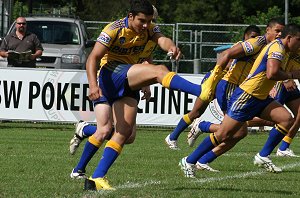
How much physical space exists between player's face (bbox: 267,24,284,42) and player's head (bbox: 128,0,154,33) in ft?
8.83

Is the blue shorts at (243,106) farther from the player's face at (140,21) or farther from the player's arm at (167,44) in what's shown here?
the player's face at (140,21)

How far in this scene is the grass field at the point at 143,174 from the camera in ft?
31.1

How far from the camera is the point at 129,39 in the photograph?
9.54m

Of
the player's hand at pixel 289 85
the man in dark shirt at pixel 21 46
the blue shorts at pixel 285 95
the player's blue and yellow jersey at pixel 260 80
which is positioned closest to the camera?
the player's blue and yellow jersey at pixel 260 80

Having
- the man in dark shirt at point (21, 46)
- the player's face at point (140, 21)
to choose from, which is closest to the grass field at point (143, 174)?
the player's face at point (140, 21)

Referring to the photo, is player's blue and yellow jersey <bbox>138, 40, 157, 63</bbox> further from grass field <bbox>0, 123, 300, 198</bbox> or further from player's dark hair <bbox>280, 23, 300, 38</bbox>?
player's dark hair <bbox>280, 23, 300, 38</bbox>

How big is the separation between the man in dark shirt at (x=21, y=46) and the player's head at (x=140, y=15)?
1166cm

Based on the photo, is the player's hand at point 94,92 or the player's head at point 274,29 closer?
the player's hand at point 94,92

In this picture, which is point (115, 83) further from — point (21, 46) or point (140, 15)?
point (21, 46)

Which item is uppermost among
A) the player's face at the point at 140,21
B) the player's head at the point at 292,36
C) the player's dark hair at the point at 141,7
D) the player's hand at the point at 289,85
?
the player's dark hair at the point at 141,7

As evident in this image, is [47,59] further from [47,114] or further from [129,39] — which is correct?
[129,39]

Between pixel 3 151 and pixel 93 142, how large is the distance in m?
4.50

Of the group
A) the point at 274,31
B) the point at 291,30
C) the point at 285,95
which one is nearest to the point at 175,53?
the point at 291,30

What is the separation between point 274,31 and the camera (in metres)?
11.9
